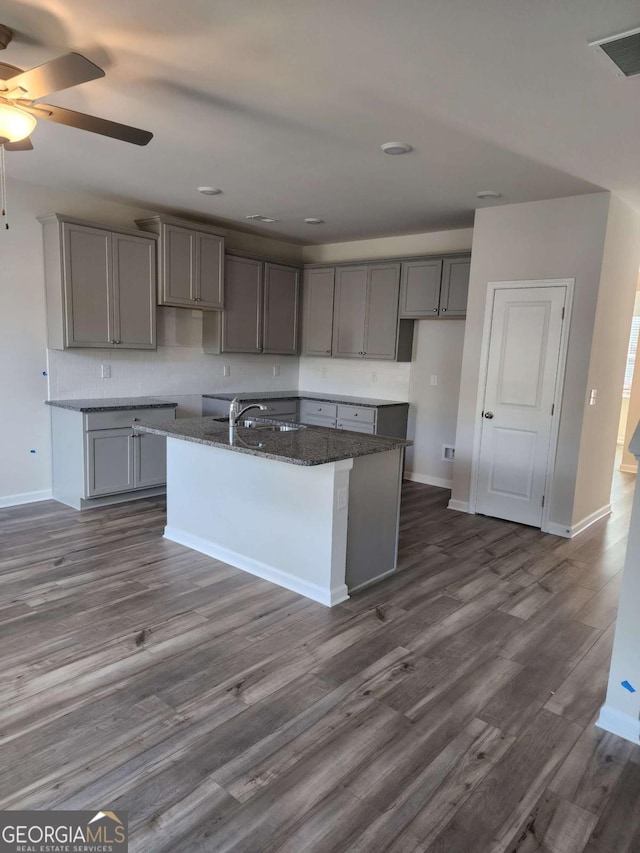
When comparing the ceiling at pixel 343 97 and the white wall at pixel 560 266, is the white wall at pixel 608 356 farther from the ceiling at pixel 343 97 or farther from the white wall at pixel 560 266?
the ceiling at pixel 343 97

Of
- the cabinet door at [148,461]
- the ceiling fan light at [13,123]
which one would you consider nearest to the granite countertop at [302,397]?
the cabinet door at [148,461]

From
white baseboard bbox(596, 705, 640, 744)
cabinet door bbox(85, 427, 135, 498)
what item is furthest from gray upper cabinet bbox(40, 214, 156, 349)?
white baseboard bbox(596, 705, 640, 744)

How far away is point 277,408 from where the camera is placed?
6.05m

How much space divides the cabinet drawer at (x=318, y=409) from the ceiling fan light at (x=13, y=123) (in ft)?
13.3

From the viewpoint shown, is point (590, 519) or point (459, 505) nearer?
point (590, 519)

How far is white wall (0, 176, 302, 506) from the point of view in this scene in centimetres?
448

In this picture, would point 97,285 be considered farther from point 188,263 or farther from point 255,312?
point 255,312

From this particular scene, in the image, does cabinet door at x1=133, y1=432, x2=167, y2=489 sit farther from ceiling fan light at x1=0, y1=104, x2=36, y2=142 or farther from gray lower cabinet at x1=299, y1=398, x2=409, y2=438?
ceiling fan light at x1=0, y1=104, x2=36, y2=142

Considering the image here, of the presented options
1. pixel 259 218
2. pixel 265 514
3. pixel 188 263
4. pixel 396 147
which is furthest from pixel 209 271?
pixel 265 514

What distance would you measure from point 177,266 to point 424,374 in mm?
2796

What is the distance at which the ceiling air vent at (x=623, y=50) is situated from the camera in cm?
204

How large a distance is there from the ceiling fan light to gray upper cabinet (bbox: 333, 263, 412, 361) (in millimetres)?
3970

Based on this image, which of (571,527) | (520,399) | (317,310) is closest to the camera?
(571,527)

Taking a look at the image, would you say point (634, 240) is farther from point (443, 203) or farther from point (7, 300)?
point (7, 300)
